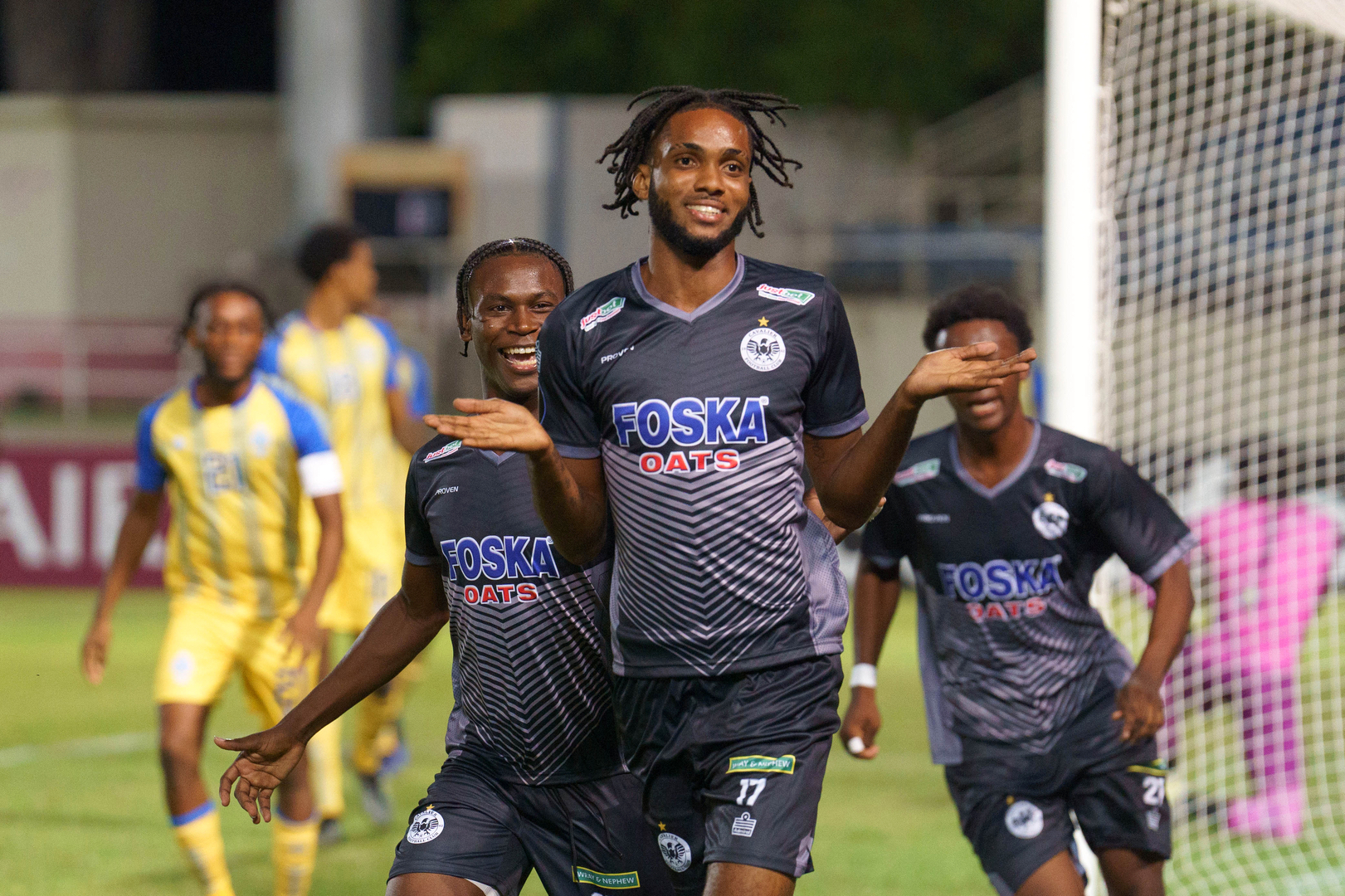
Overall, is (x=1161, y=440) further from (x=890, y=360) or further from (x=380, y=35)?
(x=380, y=35)

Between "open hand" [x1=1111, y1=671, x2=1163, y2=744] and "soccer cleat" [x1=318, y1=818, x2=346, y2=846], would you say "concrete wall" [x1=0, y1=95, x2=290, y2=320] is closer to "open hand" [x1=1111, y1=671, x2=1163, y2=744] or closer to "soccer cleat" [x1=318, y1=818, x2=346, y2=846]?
"soccer cleat" [x1=318, y1=818, x2=346, y2=846]

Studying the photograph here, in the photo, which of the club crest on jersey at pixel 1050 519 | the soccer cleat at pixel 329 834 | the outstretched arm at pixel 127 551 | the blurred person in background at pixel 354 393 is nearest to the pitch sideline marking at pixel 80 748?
the blurred person in background at pixel 354 393

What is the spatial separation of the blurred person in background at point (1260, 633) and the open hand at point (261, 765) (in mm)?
4668

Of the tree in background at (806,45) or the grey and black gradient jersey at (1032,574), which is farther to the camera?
the tree in background at (806,45)

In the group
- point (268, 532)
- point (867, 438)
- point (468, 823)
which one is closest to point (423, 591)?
point (468, 823)

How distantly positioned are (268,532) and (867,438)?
3.60 m

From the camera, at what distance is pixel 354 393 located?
8.53 meters

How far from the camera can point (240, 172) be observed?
34719mm

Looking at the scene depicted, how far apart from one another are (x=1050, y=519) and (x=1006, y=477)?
171mm

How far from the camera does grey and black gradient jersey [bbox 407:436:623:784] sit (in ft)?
13.5

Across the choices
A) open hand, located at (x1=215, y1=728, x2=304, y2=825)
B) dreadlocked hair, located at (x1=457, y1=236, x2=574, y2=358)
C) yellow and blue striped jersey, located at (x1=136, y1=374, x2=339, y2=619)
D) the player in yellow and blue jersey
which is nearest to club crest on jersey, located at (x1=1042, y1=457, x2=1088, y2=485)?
dreadlocked hair, located at (x1=457, y1=236, x2=574, y2=358)

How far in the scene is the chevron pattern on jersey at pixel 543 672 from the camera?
412cm

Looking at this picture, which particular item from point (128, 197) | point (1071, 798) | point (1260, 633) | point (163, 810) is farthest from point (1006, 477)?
point (128, 197)

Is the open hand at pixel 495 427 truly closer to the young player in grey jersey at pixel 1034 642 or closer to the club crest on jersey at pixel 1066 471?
the young player in grey jersey at pixel 1034 642
